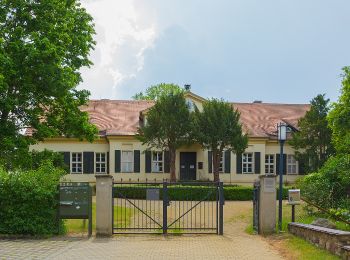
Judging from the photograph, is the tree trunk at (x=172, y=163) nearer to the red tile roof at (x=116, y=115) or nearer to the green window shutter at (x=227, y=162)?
the red tile roof at (x=116, y=115)

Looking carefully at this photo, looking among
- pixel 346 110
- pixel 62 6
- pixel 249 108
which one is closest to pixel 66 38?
pixel 62 6

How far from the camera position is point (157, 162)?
Answer: 4241 centimetres

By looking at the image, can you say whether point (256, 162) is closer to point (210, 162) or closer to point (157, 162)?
point (210, 162)

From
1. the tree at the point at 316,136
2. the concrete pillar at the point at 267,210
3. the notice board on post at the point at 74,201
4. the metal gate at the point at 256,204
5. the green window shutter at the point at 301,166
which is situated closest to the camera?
the notice board on post at the point at 74,201

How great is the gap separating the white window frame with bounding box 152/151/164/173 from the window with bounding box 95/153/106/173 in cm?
359

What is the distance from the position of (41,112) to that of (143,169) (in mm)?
15556

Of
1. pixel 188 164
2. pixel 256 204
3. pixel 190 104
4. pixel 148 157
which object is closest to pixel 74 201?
pixel 256 204

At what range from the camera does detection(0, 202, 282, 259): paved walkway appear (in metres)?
13.0

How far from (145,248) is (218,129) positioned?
24.2 m

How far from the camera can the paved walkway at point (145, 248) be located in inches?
513

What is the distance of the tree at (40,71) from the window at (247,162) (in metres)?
17.0

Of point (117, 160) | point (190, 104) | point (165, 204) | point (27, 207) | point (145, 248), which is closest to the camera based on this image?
point (145, 248)

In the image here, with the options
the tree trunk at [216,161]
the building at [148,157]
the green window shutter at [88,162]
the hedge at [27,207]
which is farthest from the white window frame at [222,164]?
the hedge at [27,207]

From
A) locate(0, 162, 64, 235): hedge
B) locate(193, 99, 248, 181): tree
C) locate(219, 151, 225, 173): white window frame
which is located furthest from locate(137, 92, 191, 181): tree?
locate(0, 162, 64, 235): hedge
